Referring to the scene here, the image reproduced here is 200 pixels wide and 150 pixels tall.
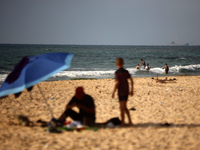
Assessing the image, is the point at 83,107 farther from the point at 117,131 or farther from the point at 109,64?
the point at 109,64

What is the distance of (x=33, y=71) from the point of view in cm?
413

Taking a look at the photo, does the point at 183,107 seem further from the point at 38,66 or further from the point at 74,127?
the point at 38,66

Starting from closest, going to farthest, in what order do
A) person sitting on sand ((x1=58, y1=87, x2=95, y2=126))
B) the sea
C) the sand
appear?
the sand
person sitting on sand ((x1=58, y1=87, x2=95, y2=126))
the sea

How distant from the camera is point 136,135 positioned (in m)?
4.34

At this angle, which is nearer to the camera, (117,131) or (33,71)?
(33,71)

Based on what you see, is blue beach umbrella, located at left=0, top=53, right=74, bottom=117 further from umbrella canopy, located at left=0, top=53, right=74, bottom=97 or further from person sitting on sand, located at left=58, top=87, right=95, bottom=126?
person sitting on sand, located at left=58, top=87, right=95, bottom=126

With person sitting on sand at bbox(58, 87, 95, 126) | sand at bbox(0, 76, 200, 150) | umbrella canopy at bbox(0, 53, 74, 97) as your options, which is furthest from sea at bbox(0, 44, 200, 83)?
person sitting on sand at bbox(58, 87, 95, 126)

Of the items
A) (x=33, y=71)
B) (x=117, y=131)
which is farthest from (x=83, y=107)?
(x=33, y=71)

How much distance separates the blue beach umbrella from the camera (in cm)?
401

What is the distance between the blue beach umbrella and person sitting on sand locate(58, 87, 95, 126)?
0.71 metres

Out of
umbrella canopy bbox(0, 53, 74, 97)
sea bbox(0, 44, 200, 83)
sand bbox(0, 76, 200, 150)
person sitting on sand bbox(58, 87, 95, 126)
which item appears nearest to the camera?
sand bbox(0, 76, 200, 150)

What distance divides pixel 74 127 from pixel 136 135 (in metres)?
1.45

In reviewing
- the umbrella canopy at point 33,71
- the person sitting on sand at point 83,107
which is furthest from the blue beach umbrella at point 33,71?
the person sitting on sand at point 83,107

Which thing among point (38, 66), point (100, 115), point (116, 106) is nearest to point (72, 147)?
point (38, 66)
